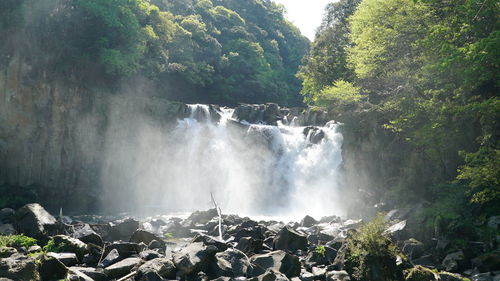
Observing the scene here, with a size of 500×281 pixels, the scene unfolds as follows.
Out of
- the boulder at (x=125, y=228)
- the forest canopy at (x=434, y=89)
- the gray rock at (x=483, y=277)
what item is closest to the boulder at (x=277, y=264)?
the gray rock at (x=483, y=277)

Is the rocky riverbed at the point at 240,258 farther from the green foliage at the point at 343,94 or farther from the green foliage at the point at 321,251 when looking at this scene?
the green foliage at the point at 343,94

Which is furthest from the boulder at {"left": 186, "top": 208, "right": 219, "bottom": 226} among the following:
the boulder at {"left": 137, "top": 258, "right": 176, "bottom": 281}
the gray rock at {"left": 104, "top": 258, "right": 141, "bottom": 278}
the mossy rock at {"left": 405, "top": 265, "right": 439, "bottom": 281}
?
the mossy rock at {"left": 405, "top": 265, "right": 439, "bottom": 281}

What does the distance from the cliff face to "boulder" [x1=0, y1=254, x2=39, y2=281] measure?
17.4 m

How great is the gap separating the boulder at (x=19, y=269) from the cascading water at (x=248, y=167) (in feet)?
68.8

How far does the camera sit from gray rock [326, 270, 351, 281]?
1014 cm

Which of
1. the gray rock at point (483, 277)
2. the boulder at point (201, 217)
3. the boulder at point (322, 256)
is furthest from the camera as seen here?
the boulder at point (201, 217)

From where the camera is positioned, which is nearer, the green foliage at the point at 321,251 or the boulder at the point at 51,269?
the boulder at the point at 51,269

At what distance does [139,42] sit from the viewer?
33.4 m

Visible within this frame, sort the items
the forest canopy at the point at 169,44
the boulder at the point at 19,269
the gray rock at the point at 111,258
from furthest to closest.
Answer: the forest canopy at the point at 169,44 < the gray rock at the point at 111,258 < the boulder at the point at 19,269

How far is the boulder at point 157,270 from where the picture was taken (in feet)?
31.6

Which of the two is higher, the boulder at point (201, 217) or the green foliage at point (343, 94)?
→ the green foliage at point (343, 94)

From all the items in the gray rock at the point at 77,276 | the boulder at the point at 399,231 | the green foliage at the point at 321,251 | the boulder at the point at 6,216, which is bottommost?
the boulder at the point at 6,216

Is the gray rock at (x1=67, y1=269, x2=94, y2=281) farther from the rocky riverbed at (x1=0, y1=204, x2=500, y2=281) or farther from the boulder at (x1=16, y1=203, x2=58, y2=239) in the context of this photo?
the boulder at (x1=16, y1=203, x2=58, y2=239)

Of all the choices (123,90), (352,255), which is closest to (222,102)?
(123,90)
